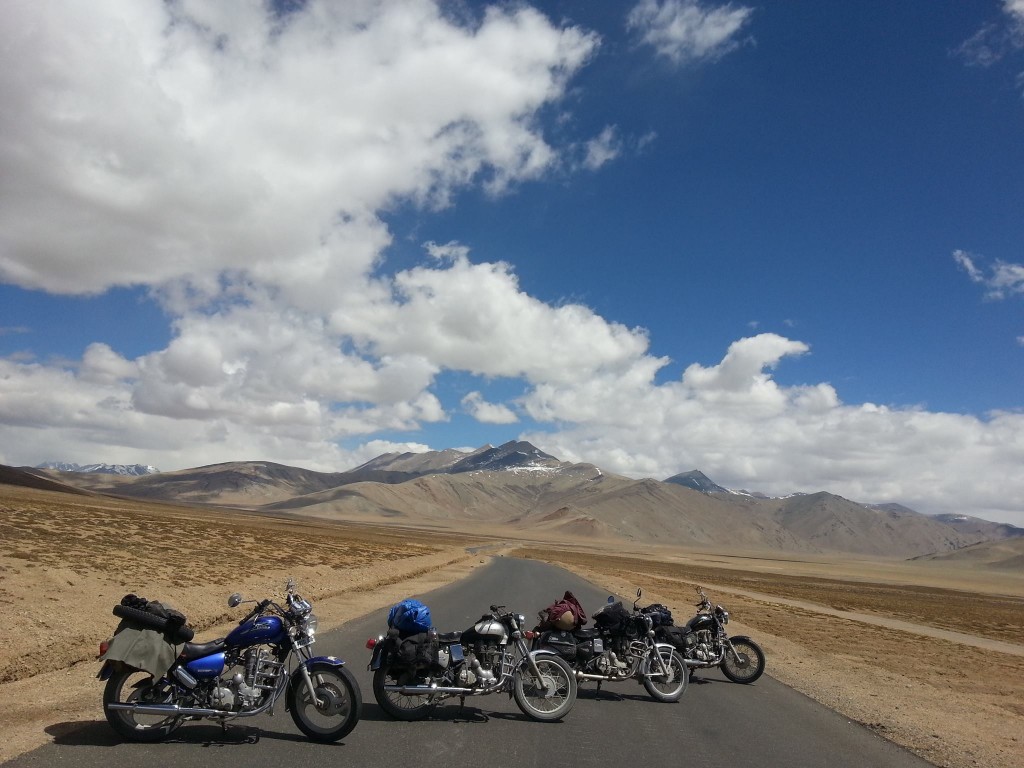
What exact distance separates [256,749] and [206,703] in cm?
74

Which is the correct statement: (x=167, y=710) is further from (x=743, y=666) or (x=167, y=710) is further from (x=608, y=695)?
(x=743, y=666)

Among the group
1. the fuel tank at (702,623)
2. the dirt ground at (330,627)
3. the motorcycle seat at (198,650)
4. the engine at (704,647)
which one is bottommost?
the dirt ground at (330,627)

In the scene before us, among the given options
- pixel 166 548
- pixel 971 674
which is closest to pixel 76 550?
pixel 166 548

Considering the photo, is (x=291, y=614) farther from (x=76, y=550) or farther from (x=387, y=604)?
(x=76, y=550)

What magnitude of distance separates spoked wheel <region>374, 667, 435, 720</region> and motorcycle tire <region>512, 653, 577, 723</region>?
3.71ft

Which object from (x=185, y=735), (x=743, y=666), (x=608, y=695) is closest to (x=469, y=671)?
(x=608, y=695)

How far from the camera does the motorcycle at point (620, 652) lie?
1012cm

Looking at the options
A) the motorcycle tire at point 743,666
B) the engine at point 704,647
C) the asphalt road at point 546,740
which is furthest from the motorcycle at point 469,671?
the motorcycle tire at point 743,666

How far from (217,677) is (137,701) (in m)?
A: 0.82

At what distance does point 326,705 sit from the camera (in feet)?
24.6

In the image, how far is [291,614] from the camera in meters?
7.62

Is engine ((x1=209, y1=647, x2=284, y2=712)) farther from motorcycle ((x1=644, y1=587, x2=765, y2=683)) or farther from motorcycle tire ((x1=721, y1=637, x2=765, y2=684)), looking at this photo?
motorcycle tire ((x1=721, y1=637, x2=765, y2=684))

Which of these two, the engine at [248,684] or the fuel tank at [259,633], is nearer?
the engine at [248,684]

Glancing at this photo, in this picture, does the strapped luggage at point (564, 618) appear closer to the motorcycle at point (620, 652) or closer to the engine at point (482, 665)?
the motorcycle at point (620, 652)
